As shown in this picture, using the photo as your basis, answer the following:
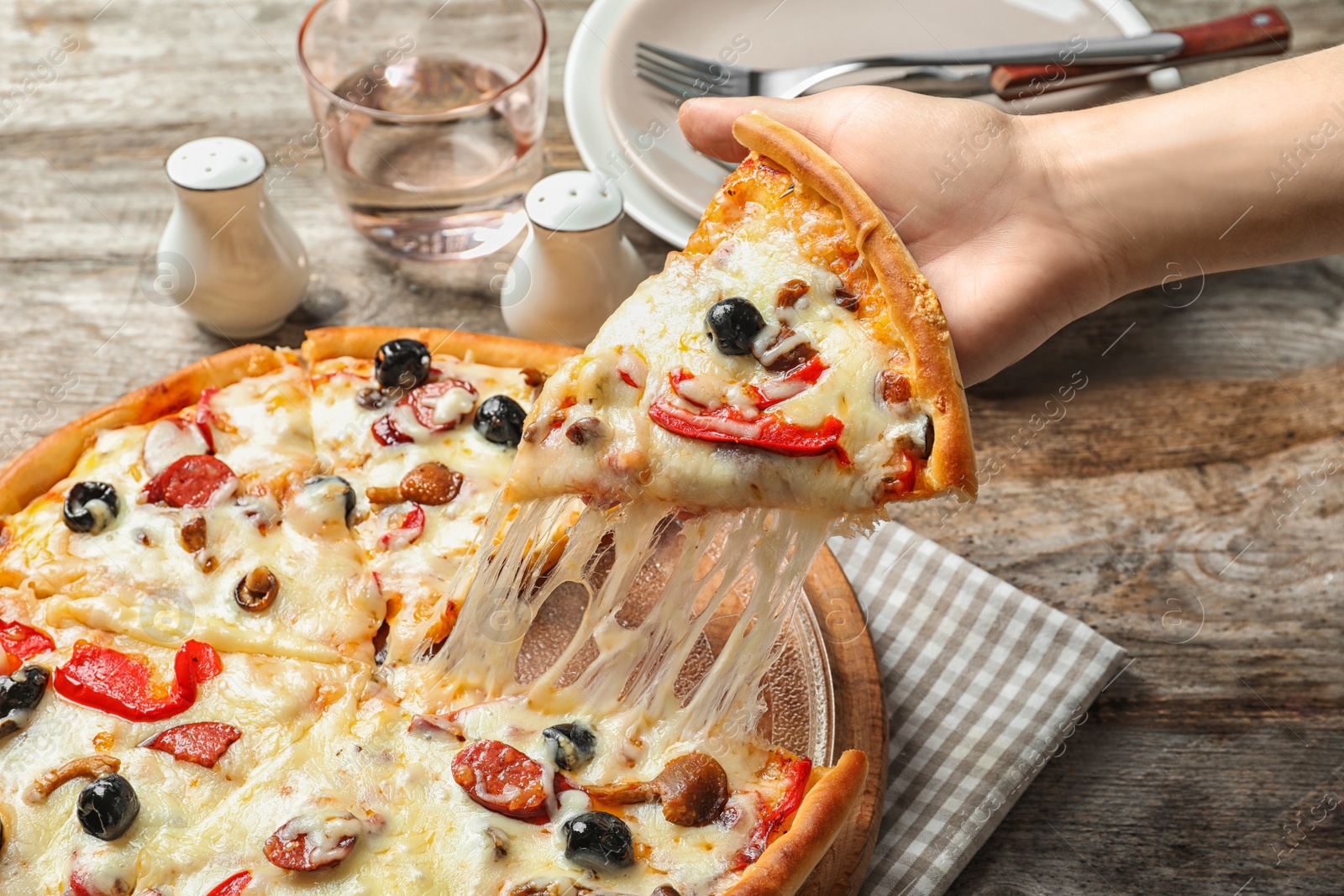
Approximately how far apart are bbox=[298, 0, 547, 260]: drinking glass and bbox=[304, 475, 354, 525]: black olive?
1.50 meters

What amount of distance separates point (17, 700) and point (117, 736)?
0.89 feet

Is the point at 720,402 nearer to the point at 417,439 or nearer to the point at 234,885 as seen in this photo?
the point at 417,439

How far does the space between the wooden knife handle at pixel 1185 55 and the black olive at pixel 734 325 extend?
97.1 inches

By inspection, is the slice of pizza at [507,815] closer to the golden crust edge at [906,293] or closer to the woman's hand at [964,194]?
the golden crust edge at [906,293]

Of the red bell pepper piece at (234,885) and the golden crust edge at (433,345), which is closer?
the red bell pepper piece at (234,885)

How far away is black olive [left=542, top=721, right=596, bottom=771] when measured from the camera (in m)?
3.27

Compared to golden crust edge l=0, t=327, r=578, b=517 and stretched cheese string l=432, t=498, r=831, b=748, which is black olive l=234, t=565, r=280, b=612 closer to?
stretched cheese string l=432, t=498, r=831, b=748

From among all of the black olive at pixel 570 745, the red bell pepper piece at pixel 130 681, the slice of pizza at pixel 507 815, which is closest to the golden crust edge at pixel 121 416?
the red bell pepper piece at pixel 130 681

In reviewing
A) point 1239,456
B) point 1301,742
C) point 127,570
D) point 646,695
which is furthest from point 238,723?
point 1239,456

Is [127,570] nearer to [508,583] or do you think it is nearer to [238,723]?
[238,723]

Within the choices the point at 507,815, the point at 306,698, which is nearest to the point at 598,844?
the point at 507,815

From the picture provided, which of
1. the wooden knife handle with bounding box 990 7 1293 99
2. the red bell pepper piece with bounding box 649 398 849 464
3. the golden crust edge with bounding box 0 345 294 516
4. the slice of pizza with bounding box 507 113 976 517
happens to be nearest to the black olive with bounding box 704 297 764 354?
the slice of pizza with bounding box 507 113 976 517

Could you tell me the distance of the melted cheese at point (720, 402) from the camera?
298 centimetres

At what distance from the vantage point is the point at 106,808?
3.00 m
